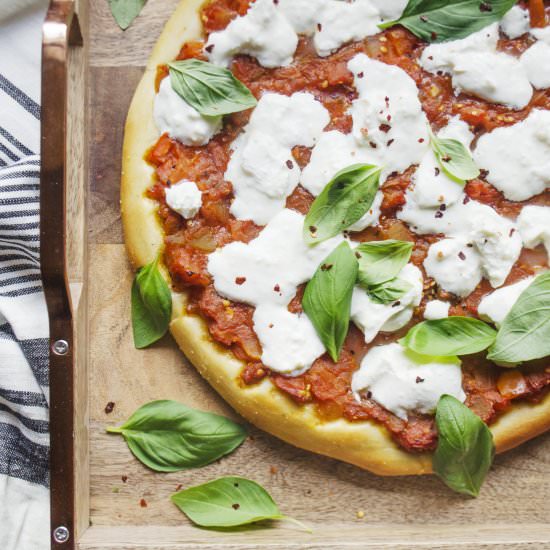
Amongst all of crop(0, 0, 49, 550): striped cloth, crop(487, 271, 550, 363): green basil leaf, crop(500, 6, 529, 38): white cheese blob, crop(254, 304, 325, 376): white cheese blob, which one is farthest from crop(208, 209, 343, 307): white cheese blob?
crop(500, 6, 529, 38): white cheese blob

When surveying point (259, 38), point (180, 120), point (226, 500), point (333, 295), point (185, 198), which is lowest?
point (226, 500)

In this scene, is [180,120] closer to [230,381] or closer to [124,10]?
[124,10]

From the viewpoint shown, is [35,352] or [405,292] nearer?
[405,292]

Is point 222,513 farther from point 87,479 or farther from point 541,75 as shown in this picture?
point 541,75

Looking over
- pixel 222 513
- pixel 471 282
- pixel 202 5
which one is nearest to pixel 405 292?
pixel 471 282

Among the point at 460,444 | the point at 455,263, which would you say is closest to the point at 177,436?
the point at 460,444
